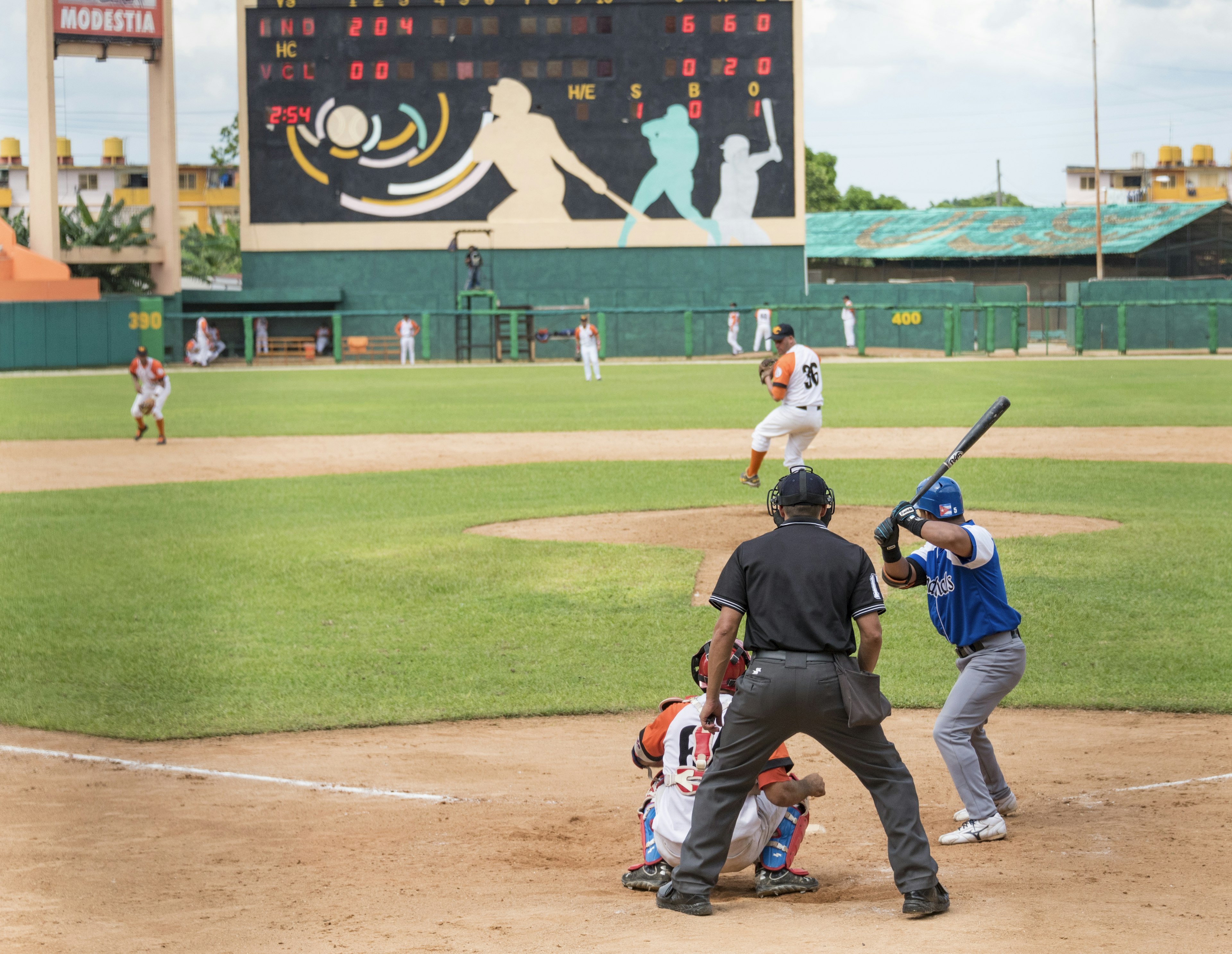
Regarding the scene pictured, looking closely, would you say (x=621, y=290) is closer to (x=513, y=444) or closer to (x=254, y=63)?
(x=254, y=63)

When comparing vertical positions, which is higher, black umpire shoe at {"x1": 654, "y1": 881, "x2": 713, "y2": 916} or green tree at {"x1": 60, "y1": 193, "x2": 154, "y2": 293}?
green tree at {"x1": 60, "y1": 193, "x2": 154, "y2": 293}

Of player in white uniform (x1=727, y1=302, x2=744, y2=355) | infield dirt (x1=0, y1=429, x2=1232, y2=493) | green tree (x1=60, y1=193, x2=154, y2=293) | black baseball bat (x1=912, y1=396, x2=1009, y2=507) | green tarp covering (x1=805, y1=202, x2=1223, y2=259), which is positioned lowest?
infield dirt (x1=0, y1=429, x2=1232, y2=493)

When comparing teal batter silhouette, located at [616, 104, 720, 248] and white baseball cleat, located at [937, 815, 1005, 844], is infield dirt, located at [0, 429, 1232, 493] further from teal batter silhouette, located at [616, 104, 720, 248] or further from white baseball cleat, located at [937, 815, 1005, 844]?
Result: teal batter silhouette, located at [616, 104, 720, 248]

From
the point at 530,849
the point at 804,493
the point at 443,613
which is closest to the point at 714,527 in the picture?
the point at 443,613

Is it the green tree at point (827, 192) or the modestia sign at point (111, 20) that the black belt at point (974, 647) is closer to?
the modestia sign at point (111, 20)

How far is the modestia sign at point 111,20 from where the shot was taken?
46312mm

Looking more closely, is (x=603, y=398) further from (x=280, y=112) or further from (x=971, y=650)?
(x=971, y=650)

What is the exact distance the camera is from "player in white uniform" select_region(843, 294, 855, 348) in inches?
2010

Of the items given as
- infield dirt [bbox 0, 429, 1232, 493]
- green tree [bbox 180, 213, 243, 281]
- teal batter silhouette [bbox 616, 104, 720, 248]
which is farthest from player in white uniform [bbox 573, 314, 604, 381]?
green tree [bbox 180, 213, 243, 281]

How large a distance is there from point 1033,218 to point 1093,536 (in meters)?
61.3

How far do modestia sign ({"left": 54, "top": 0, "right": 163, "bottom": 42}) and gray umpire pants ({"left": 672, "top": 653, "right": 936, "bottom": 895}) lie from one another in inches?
1914

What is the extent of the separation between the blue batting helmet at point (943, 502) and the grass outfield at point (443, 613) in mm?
3256

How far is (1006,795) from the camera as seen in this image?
6109mm

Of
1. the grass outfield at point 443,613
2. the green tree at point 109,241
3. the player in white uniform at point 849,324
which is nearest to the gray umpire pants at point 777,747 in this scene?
the grass outfield at point 443,613
